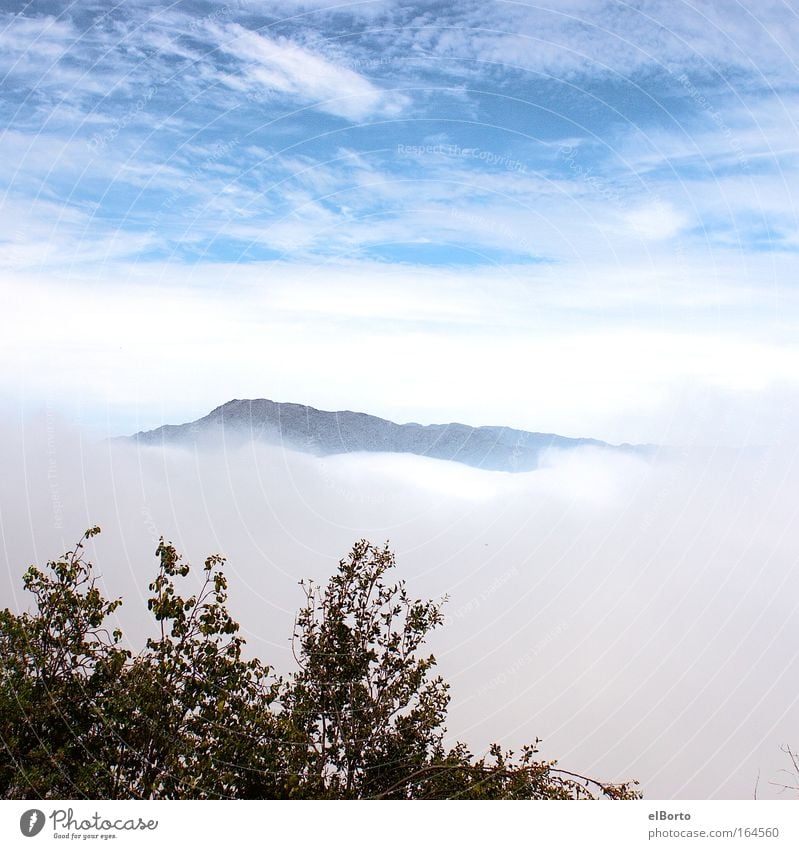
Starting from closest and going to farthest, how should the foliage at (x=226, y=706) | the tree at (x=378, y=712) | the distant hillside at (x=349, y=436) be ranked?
the foliage at (x=226, y=706) < the tree at (x=378, y=712) < the distant hillside at (x=349, y=436)

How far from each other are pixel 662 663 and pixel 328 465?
83.2ft

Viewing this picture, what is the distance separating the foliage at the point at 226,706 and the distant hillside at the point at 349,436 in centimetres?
750

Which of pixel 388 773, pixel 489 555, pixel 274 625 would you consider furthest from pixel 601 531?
pixel 388 773

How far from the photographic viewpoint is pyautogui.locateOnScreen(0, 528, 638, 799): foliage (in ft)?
21.1

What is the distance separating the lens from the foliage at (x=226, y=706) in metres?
6.44

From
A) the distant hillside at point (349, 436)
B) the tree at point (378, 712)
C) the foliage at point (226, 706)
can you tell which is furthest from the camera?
the distant hillside at point (349, 436)

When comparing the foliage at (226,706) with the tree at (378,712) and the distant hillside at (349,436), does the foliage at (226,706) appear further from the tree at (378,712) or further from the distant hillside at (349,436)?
the distant hillside at (349,436)

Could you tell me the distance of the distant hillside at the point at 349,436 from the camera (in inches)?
664

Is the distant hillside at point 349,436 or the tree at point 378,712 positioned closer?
the tree at point 378,712

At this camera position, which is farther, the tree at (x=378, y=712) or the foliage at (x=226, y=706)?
the tree at (x=378, y=712)

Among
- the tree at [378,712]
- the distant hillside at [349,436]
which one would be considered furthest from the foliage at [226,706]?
the distant hillside at [349,436]

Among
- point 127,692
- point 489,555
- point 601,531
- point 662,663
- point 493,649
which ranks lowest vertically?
point 662,663

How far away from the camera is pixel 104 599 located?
734cm

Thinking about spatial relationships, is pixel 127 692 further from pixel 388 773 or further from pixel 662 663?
pixel 662 663
